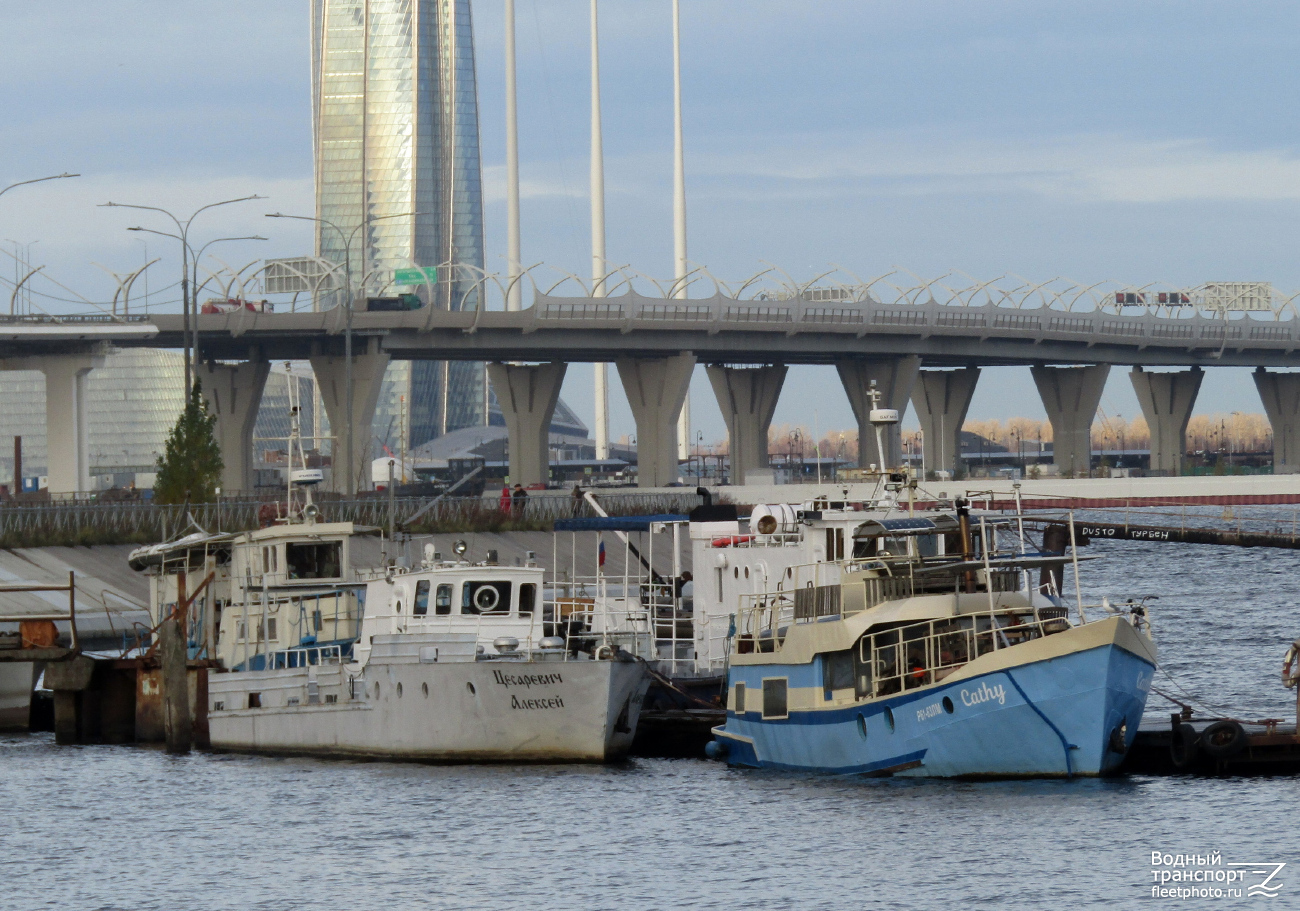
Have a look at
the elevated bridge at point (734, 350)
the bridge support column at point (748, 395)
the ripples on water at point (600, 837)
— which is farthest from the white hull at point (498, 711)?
the bridge support column at point (748, 395)

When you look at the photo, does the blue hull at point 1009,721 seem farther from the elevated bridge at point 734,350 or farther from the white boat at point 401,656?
the elevated bridge at point 734,350

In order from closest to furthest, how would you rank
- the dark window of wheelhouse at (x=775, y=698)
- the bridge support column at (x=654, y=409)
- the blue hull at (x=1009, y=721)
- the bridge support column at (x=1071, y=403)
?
the blue hull at (x=1009, y=721) → the dark window of wheelhouse at (x=775, y=698) → the bridge support column at (x=654, y=409) → the bridge support column at (x=1071, y=403)

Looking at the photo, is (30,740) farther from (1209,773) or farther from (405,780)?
(1209,773)

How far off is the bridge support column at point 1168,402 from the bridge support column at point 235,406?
9260 cm

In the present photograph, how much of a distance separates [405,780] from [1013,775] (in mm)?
13112

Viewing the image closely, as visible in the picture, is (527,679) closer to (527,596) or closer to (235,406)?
(527,596)

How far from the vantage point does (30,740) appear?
54.3 m

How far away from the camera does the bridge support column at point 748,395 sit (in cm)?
17288

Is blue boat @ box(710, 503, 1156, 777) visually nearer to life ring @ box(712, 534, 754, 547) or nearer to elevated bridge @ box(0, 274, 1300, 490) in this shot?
life ring @ box(712, 534, 754, 547)

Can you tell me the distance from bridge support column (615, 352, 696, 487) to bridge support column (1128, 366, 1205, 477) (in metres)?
62.4

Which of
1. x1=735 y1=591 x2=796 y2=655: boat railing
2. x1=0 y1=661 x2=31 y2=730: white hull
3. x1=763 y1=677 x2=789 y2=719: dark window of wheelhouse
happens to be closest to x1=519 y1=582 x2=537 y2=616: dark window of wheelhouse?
x1=735 y1=591 x2=796 y2=655: boat railing

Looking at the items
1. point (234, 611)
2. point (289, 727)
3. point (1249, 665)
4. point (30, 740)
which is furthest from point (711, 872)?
point (1249, 665)

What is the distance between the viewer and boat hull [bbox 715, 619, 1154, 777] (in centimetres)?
3578

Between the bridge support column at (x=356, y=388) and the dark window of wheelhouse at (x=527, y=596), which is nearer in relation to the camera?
the dark window of wheelhouse at (x=527, y=596)
